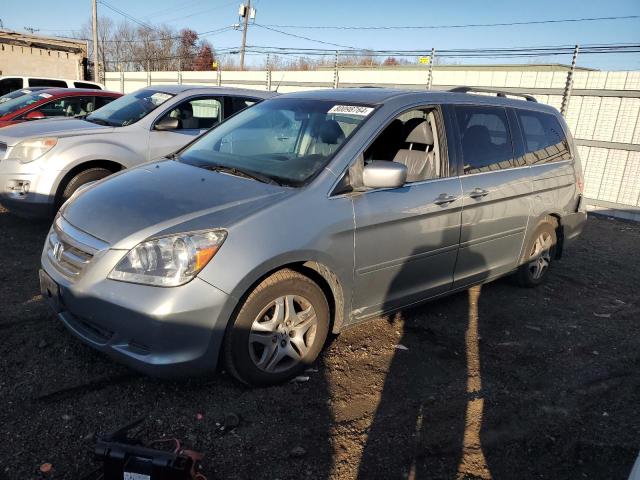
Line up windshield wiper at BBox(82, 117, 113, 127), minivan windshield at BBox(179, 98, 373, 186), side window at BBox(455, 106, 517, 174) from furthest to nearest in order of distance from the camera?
windshield wiper at BBox(82, 117, 113, 127) → side window at BBox(455, 106, 517, 174) → minivan windshield at BBox(179, 98, 373, 186)

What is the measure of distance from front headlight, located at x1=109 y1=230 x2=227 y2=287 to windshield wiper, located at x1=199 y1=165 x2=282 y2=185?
2.28 feet

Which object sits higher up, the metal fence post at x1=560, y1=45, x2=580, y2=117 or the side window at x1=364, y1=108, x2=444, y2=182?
the metal fence post at x1=560, y1=45, x2=580, y2=117

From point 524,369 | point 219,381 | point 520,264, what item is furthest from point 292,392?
point 520,264

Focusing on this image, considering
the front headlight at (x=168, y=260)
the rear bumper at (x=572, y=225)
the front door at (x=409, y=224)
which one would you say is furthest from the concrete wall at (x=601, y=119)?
the front headlight at (x=168, y=260)

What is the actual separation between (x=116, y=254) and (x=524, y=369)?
2.85 meters

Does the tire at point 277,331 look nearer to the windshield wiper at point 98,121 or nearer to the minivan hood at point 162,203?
the minivan hood at point 162,203

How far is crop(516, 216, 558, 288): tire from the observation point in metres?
4.96

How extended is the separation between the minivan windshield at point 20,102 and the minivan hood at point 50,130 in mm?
2492

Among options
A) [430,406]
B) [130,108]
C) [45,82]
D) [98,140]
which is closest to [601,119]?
[130,108]

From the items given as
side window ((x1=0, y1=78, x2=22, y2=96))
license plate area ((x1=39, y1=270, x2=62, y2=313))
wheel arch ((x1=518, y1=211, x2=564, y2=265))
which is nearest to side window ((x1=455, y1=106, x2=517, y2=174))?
wheel arch ((x1=518, y1=211, x2=564, y2=265))

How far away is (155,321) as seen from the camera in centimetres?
255

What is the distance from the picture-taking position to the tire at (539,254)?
16.3 feet

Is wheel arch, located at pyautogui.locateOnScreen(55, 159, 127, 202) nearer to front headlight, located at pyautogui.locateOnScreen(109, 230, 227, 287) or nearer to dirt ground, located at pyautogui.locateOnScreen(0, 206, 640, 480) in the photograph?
dirt ground, located at pyautogui.locateOnScreen(0, 206, 640, 480)

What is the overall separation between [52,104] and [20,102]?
20.8 inches
